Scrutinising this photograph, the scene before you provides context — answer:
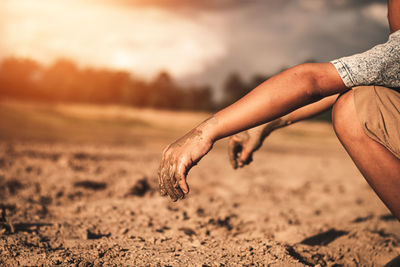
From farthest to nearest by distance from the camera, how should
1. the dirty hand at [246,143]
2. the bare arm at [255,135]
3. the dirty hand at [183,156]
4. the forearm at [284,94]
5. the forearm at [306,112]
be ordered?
the dirty hand at [246,143] → the bare arm at [255,135] → the forearm at [306,112] → the dirty hand at [183,156] → the forearm at [284,94]

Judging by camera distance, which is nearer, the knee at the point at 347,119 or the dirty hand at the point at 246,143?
the knee at the point at 347,119

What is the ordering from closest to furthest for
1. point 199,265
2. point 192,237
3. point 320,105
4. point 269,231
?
point 199,265 → point 320,105 → point 192,237 → point 269,231

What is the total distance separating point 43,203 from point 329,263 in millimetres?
2202

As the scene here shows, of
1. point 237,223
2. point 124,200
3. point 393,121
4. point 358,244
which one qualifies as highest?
point 393,121

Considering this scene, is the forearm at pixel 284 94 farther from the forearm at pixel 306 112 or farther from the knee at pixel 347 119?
the forearm at pixel 306 112

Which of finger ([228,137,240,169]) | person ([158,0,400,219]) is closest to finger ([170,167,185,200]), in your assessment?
person ([158,0,400,219])

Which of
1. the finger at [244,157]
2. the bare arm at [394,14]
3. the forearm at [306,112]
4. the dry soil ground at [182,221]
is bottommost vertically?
the dry soil ground at [182,221]

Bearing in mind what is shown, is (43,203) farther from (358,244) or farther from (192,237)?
(358,244)

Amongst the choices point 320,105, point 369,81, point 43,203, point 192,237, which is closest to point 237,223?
point 192,237

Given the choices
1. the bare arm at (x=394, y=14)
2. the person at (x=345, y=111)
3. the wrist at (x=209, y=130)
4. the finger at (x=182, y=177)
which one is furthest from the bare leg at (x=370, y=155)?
the finger at (x=182, y=177)

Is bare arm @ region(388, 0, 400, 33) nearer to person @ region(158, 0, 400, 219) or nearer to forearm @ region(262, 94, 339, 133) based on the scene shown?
person @ region(158, 0, 400, 219)

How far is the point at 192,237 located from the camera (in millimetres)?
1692

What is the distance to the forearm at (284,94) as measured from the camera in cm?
97

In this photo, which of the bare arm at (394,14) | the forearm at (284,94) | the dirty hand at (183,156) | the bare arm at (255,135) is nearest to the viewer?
the forearm at (284,94)
